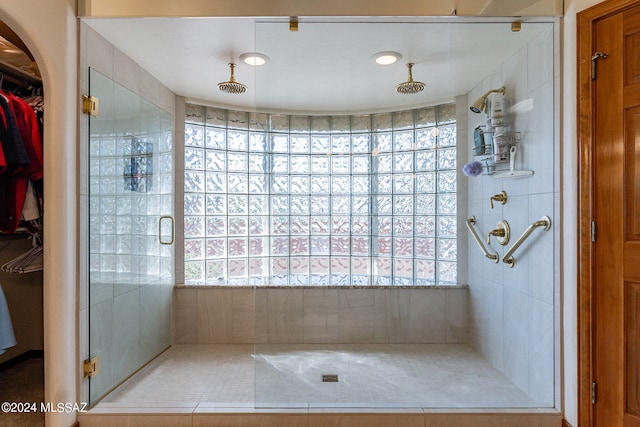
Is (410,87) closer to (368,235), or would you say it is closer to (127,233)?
(368,235)

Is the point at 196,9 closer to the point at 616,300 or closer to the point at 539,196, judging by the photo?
the point at 539,196

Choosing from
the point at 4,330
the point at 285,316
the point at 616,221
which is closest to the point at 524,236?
the point at 616,221

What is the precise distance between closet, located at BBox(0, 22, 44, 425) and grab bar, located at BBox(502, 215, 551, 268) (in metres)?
2.74

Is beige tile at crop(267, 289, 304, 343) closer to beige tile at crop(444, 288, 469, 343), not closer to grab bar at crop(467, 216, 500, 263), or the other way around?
beige tile at crop(444, 288, 469, 343)

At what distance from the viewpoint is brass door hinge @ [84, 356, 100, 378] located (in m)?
1.83

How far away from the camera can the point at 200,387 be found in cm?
207

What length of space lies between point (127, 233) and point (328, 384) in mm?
1582

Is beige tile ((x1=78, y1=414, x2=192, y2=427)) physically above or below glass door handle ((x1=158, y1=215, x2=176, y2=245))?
below

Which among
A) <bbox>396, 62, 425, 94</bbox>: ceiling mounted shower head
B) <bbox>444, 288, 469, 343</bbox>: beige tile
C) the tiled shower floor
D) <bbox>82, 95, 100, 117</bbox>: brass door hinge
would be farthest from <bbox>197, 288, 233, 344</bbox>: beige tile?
<bbox>396, 62, 425, 94</bbox>: ceiling mounted shower head

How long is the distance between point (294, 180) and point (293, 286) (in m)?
0.73

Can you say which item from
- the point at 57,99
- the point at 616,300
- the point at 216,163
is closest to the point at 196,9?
the point at 57,99

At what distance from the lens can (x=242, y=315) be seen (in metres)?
2.87

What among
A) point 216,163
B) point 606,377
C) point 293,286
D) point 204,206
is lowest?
point 606,377

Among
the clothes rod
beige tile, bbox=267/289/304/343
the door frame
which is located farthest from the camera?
beige tile, bbox=267/289/304/343
